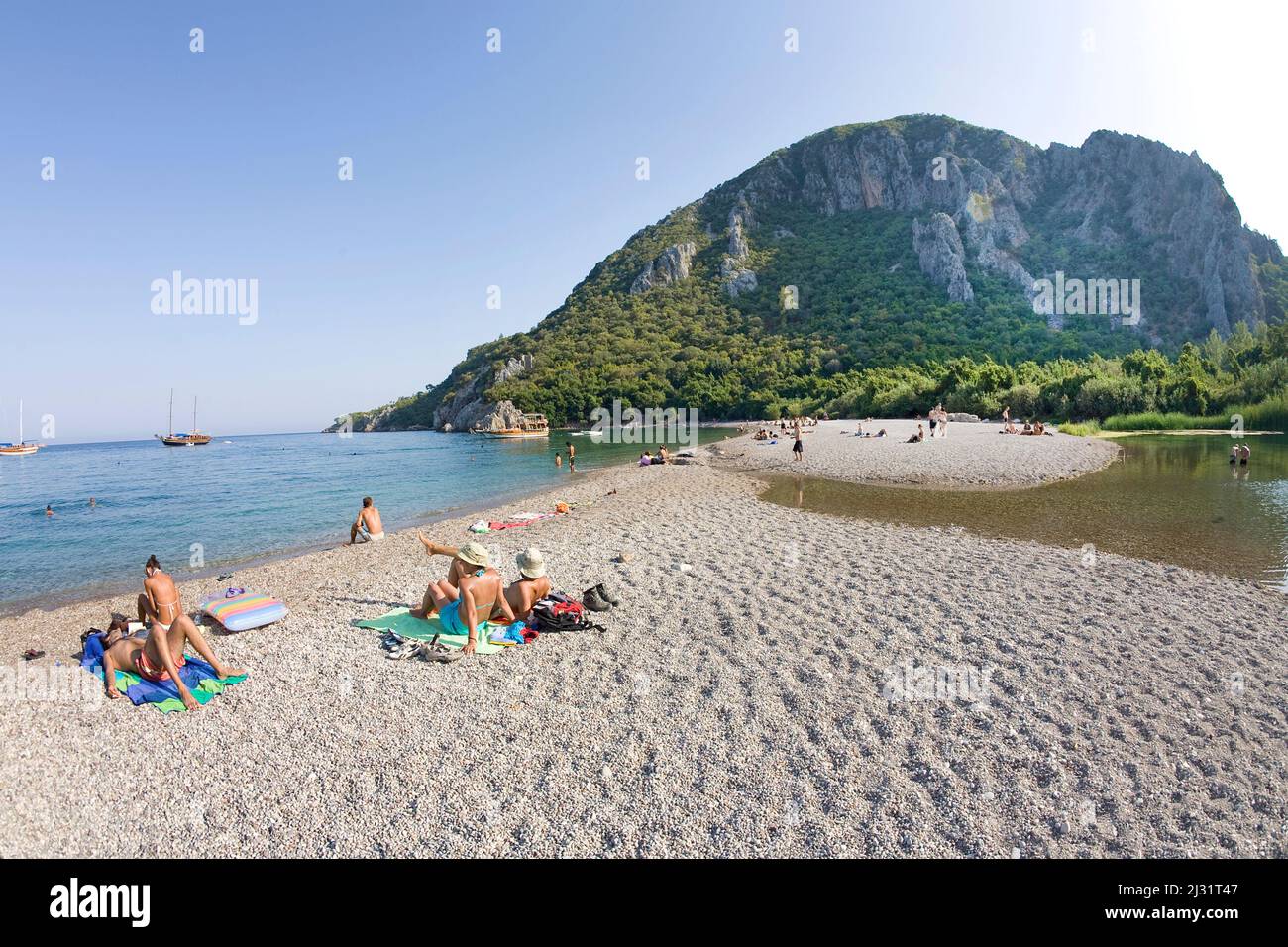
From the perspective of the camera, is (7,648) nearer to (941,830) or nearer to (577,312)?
(941,830)

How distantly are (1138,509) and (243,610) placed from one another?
19976mm

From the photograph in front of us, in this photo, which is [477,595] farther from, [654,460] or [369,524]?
[654,460]

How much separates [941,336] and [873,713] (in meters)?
97.7

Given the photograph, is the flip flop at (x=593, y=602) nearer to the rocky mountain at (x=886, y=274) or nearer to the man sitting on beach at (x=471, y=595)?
the man sitting on beach at (x=471, y=595)

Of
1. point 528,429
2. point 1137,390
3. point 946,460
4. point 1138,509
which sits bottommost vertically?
point 1138,509

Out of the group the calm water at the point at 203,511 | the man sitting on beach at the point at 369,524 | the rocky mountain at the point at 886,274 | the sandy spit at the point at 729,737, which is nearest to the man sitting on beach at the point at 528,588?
the sandy spit at the point at 729,737

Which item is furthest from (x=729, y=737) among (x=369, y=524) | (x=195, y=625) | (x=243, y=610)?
(x=369, y=524)

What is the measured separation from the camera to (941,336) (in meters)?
89.1

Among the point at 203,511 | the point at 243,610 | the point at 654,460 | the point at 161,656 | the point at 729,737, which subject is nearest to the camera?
the point at 729,737

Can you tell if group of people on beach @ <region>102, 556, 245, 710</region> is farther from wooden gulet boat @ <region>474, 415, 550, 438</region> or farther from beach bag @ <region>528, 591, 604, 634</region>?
wooden gulet boat @ <region>474, 415, 550, 438</region>

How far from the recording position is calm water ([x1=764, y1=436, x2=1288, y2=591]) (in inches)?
434

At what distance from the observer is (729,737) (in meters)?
4.81

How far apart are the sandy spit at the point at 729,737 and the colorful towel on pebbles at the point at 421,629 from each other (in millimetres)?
316
